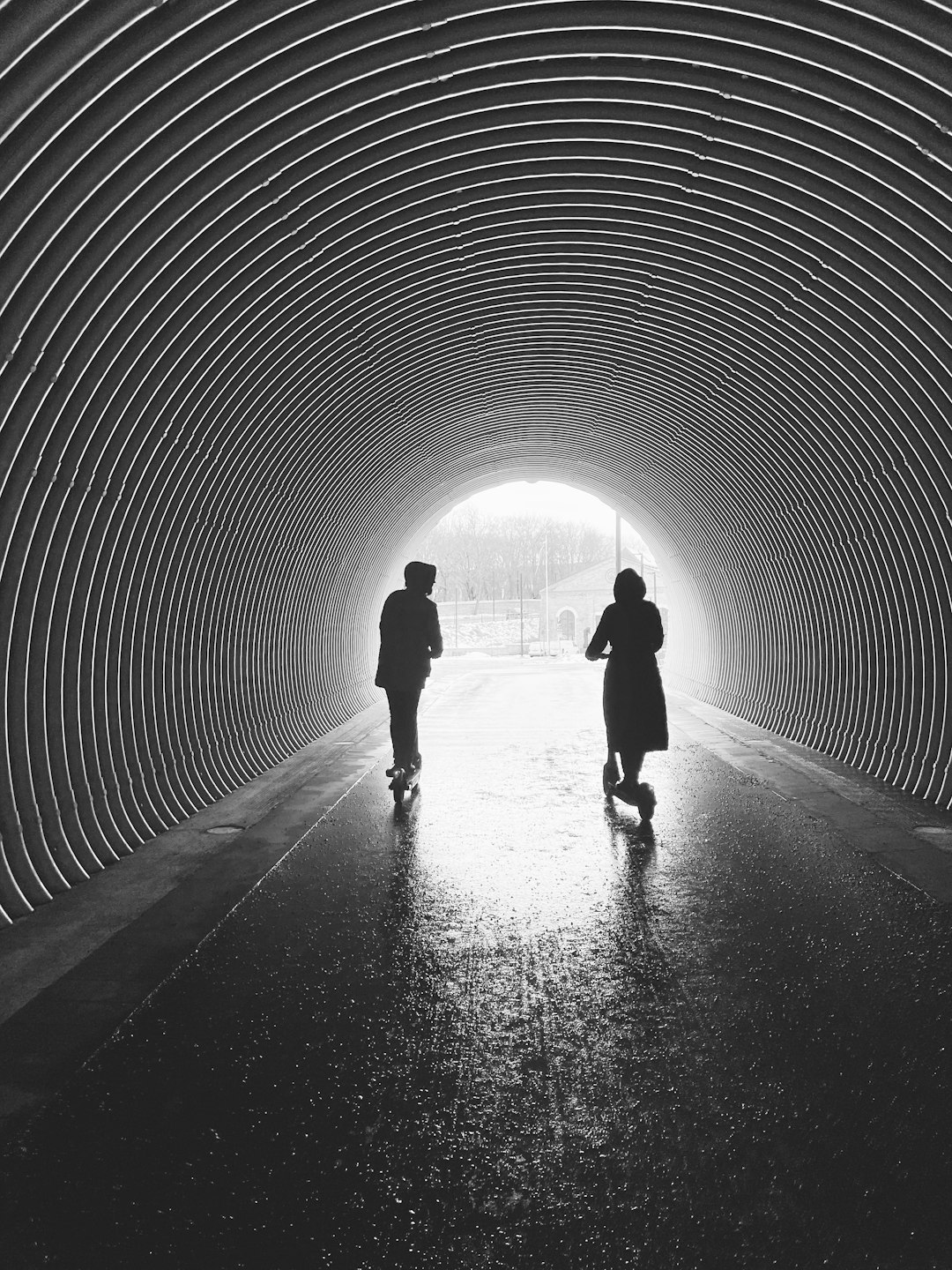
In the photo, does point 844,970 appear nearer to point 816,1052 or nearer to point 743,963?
point 743,963

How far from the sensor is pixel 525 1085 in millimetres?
3684

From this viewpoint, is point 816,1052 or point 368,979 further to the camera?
point 368,979

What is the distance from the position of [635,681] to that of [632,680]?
2 cm

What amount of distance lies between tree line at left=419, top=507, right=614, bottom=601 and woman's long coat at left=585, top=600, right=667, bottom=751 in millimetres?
86004

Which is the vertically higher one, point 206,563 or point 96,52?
point 96,52

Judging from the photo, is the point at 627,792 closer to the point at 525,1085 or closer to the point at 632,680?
the point at 632,680

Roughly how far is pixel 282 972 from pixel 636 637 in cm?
432

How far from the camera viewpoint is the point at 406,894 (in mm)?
6051

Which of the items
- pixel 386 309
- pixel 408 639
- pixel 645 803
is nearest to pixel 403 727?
pixel 408 639

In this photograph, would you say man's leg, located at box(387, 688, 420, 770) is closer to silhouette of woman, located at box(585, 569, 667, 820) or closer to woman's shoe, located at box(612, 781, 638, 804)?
silhouette of woman, located at box(585, 569, 667, 820)

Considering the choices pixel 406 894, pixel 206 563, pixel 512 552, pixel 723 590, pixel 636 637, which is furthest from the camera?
pixel 512 552

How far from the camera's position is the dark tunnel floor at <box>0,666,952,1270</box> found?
283 centimetres

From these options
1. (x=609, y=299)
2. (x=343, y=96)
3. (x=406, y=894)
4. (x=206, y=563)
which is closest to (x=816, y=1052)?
(x=406, y=894)

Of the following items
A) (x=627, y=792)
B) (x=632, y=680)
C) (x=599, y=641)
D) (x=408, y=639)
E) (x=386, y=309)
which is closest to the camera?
(x=627, y=792)
